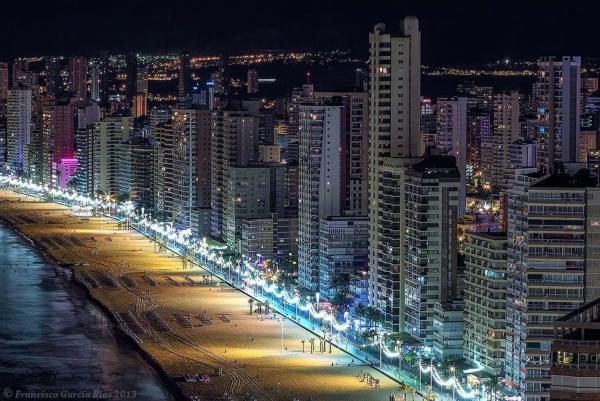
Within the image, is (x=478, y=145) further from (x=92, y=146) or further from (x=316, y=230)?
(x=316, y=230)

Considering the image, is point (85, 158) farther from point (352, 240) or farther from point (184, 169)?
point (352, 240)

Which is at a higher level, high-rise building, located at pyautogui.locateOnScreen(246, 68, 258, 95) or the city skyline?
high-rise building, located at pyautogui.locateOnScreen(246, 68, 258, 95)

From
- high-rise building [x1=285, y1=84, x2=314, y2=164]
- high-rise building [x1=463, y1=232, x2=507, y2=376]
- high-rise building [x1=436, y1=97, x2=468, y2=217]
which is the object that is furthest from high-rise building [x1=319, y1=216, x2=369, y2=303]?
high-rise building [x1=436, y1=97, x2=468, y2=217]

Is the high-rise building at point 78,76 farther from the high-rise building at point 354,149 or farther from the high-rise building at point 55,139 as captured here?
the high-rise building at point 354,149

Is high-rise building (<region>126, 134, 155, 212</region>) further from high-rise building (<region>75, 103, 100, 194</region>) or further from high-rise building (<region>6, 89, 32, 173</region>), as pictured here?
high-rise building (<region>6, 89, 32, 173</region>)

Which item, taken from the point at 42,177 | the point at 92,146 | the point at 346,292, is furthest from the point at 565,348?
the point at 42,177
